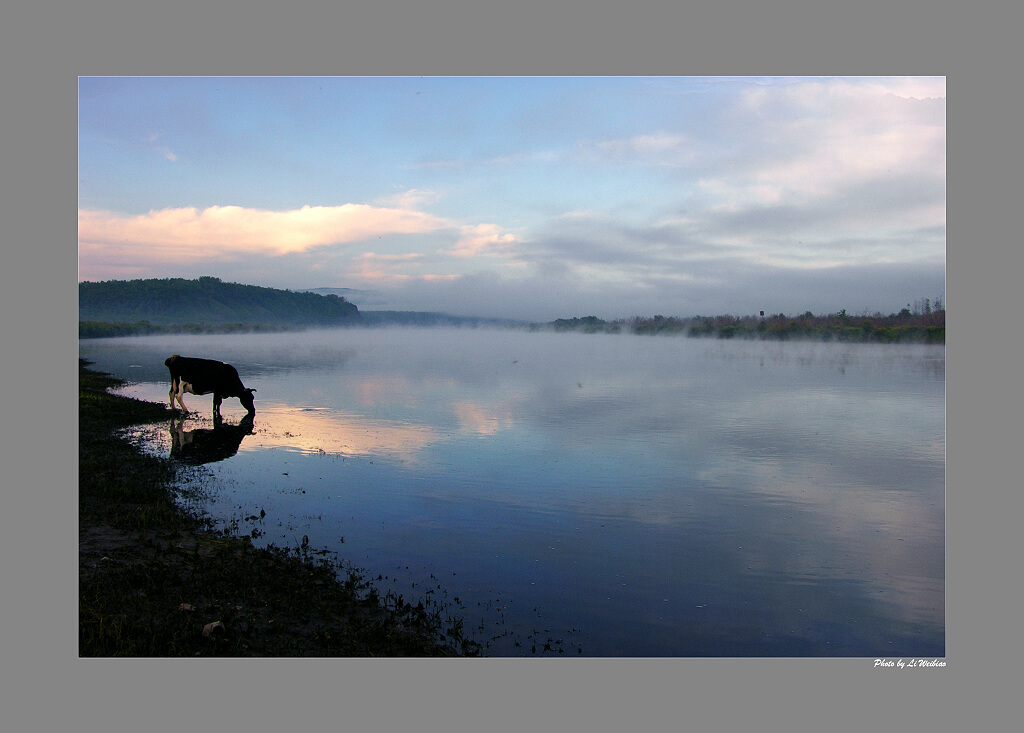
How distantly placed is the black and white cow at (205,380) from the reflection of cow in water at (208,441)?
1180 millimetres

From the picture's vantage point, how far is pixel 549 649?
24.5 ft

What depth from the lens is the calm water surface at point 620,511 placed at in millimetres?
8312

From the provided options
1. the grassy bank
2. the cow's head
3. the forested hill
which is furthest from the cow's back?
the forested hill

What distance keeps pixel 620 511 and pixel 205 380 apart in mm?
18317

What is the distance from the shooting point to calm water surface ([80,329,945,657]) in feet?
27.3

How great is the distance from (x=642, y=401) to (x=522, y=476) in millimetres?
16291

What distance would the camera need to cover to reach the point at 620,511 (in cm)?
1276

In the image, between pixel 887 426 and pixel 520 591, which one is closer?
pixel 520 591

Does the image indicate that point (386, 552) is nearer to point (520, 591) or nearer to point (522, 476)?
point (520, 591)

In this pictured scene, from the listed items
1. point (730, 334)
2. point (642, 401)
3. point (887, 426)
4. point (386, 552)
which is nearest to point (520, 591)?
point (386, 552)

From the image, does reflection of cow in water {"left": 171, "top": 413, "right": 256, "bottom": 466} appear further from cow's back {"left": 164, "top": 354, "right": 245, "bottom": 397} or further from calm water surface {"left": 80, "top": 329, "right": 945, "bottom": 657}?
cow's back {"left": 164, "top": 354, "right": 245, "bottom": 397}

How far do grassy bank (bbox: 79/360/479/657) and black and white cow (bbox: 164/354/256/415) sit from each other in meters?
13.1

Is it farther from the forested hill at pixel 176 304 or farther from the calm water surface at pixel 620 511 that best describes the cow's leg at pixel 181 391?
the forested hill at pixel 176 304

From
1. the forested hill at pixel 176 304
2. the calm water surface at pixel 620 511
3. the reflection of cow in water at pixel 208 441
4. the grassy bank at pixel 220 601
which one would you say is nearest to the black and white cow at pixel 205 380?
the calm water surface at pixel 620 511
